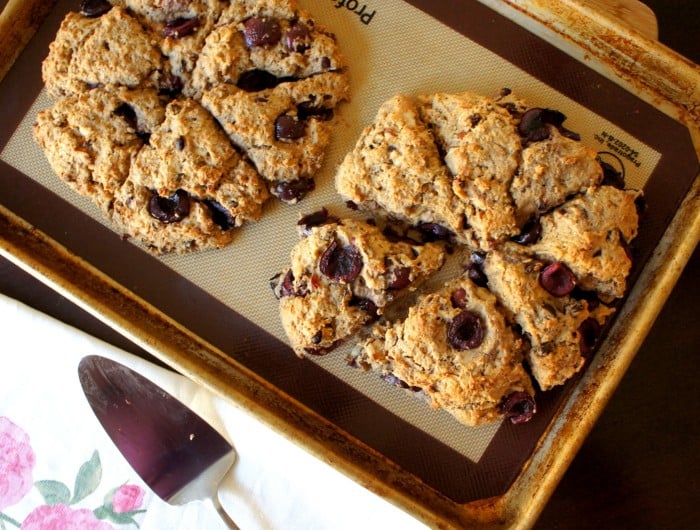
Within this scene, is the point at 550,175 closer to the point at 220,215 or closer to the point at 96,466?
the point at 220,215

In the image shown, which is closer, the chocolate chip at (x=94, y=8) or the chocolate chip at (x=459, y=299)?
the chocolate chip at (x=459, y=299)

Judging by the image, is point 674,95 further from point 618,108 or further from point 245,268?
point 245,268

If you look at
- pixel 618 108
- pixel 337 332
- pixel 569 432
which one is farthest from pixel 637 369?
pixel 337 332

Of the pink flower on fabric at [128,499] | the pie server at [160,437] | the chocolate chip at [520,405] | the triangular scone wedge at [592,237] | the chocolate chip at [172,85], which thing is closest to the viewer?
the triangular scone wedge at [592,237]

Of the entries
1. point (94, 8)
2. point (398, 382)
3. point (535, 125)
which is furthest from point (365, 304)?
point (94, 8)

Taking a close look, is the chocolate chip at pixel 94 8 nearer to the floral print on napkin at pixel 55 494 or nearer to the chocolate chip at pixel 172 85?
the chocolate chip at pixel 172 85

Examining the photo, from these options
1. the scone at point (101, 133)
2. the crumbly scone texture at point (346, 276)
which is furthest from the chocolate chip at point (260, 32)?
the crumbly scone texture at point (346, 276)

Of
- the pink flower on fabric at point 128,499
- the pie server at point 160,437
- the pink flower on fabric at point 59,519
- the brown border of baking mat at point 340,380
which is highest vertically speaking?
the brown border of baking mat at point 340,380
